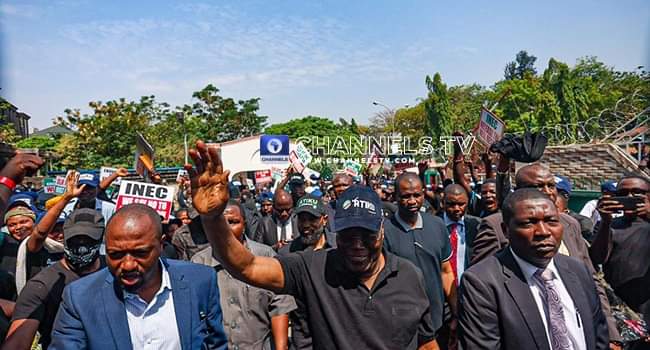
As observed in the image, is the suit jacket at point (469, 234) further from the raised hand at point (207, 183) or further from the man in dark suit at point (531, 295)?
the raised hand at point (207, 183)

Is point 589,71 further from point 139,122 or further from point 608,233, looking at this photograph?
point 608,233

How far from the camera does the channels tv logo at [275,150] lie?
16188 millimetres

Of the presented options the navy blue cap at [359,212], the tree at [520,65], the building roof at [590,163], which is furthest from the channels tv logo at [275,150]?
the tree at [520,65]

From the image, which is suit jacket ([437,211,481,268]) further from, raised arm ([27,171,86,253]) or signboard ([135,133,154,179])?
signboard ([135,133,154,179])

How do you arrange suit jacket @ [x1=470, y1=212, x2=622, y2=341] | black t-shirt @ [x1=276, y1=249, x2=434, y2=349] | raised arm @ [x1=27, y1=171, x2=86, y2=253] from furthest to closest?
raised arm @ [x1=27, y1=171, x2=86, y2=253]
suit jacket @ [x1=470, y1=212, x2=622, y2=341]
black t-shirt @ [x1=276, y1=249, x2=434, y2=349]

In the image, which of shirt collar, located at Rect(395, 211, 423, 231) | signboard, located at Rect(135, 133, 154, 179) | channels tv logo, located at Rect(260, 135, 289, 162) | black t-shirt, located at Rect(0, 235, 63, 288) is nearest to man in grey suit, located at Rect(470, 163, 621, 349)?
shirt collar, located at Rect(395, 211, 423, 231)

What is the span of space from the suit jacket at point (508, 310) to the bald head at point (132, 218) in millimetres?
1595

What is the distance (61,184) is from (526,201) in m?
11.7

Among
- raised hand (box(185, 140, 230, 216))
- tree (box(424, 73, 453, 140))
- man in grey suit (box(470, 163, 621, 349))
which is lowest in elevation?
man in grey suit (box(470, 163, 621, 349))

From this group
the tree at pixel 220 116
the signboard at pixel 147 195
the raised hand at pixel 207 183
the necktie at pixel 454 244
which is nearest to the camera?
the raised hand at pixel 207 183

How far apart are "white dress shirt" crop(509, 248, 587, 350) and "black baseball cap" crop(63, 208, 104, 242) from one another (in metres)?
2.58

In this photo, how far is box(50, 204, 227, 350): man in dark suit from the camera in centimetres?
232

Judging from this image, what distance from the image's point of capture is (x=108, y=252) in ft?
7.90

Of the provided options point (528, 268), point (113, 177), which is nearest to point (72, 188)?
point (113, 177)
